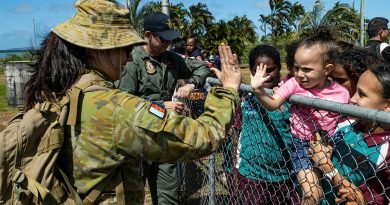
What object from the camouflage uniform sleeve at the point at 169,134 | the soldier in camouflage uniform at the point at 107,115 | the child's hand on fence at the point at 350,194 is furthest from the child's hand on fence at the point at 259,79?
the child's hand on fence at the point at 350,194

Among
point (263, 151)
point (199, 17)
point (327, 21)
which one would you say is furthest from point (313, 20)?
point (199, 17)

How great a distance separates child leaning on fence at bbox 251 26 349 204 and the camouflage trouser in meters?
1.66

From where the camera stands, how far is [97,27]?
1.79 m

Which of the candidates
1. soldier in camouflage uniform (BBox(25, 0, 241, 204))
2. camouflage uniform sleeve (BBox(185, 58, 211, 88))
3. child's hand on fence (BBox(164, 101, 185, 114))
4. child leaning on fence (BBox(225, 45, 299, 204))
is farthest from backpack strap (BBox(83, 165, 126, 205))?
camouflage uniform sleeve (BBox(185, 58, 211, 88))

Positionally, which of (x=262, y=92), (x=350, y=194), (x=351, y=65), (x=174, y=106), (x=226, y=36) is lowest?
(x=226, y=36)

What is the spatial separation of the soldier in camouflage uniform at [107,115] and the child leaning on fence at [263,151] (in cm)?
89

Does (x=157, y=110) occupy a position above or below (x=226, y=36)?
above

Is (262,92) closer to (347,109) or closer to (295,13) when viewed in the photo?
(347,109)

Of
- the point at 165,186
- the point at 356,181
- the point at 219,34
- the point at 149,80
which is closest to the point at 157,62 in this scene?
the point at 149,80

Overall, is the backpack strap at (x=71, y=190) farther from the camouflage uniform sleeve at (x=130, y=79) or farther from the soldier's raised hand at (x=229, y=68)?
the camouflage uniform sleeve at (x=130, y=79)

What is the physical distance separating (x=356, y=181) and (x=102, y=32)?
1.33 m

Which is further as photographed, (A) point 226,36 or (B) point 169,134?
(A) point 226,36

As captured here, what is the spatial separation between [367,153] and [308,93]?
30.7 inches

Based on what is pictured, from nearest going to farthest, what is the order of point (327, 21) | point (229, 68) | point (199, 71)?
1. point (229, 68)
2. point (199, 71)
3. point (327, 21)
